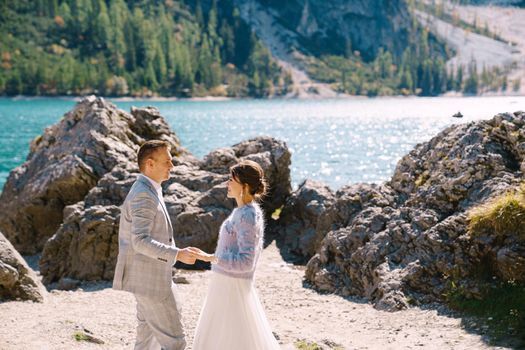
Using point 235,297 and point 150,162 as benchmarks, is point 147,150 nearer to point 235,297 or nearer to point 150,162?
point 150,162

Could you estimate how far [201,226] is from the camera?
19.8m

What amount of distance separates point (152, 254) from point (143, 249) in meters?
0.12

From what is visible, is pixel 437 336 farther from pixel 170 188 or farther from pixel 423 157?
pixel 170 188

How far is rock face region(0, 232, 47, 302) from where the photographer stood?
45.9 feet

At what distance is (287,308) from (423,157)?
5.25 m

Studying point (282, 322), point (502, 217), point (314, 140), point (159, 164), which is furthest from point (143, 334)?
point (314, 140)

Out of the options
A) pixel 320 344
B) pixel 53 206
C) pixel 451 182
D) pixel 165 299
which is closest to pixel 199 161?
pixel 53 206

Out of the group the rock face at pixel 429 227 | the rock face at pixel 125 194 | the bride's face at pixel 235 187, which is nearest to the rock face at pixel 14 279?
the rock face at pixel 125 194

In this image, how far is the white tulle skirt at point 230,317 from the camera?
8094 mm

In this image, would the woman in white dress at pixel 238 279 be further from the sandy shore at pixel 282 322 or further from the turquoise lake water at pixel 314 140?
the turquoise lake water at pixel 314 140

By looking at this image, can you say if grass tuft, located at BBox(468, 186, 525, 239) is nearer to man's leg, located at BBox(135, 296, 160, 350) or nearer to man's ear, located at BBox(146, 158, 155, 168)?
man's leg, located at BBox(135, 296, 160, 350)

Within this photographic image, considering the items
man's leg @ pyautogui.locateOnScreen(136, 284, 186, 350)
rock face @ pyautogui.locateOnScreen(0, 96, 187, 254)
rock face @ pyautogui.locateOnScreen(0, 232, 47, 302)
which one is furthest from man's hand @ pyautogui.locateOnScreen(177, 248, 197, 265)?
rock face @ pyautogui.locateOnScreen(0, 96, 187, 254)

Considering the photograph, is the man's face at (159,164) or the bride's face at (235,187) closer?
the bride's face at (235,187)

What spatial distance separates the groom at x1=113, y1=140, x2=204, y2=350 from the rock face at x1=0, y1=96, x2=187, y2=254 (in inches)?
544
